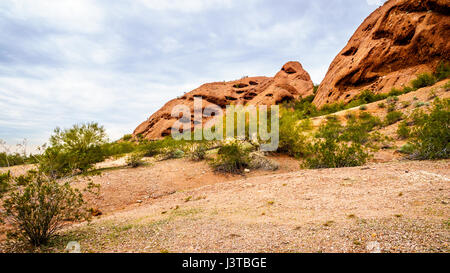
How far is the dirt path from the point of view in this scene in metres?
2.19

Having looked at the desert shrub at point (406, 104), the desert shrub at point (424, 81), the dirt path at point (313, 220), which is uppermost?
the desert shrub at point (424, 81)

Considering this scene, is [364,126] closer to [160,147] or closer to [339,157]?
[339,157]

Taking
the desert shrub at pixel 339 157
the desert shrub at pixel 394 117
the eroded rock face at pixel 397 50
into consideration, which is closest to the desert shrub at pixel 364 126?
the desert shrub at pixel 394 117

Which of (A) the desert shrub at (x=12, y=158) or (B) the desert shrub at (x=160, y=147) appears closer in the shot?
(A) the desert shrub at (x=12, y=158)

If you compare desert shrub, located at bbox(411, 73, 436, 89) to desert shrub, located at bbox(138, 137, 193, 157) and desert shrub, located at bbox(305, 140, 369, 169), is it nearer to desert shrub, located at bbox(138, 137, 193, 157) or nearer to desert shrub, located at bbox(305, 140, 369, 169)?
desert shrub, located at bbox(305, 140, 369, 169)

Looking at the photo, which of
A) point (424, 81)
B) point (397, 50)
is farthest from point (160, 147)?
point (397, 50)

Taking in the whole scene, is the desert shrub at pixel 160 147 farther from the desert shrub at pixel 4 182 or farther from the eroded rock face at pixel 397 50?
the eroded rock face at pixel 397 50

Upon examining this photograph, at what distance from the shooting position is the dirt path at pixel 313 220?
219cm

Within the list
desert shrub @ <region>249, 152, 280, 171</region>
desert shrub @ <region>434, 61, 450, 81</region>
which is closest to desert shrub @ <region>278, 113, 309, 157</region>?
desert shrub @ <region>249, 152, 280, 171</region>

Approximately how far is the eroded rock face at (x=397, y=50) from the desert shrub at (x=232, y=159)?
2000 cm

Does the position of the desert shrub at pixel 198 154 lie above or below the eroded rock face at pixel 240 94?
below

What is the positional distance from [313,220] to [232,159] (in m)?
6.40

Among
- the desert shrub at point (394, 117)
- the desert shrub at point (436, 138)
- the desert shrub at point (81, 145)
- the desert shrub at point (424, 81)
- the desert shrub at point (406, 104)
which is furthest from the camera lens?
the desert shrub at point (424, 81)
